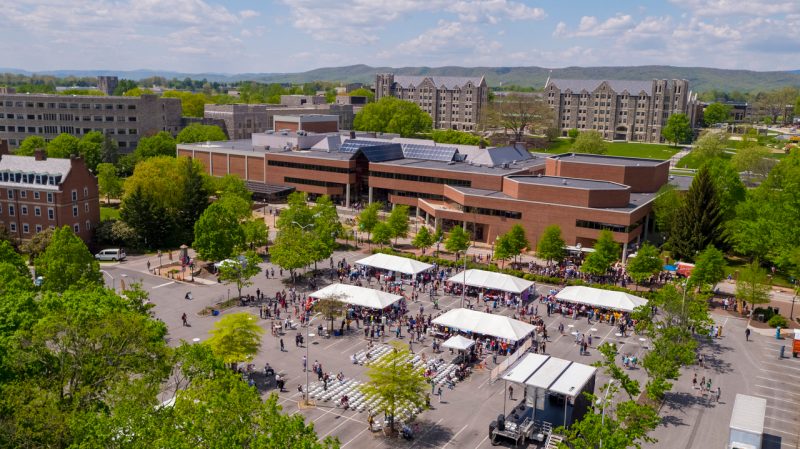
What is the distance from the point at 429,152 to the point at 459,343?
62.0 meters

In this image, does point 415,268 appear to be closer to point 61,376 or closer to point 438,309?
point 438,309

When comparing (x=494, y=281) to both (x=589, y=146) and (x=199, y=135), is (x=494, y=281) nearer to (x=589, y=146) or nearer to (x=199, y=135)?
(x=589, y=146)

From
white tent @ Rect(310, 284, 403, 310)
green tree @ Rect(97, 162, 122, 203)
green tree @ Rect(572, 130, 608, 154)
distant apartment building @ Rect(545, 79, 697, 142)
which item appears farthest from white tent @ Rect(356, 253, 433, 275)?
distant apartment building @ Rect(545, 79, 697, 142)

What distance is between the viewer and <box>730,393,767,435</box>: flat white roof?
32562mm

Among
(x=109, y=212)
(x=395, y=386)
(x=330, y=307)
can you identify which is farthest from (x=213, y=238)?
(x=109, y=212)

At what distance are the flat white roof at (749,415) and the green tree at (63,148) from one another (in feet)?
337

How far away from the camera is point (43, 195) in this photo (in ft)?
232

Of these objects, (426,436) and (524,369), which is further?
(524,369)

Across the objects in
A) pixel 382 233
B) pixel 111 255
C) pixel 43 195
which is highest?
pixel 43 195

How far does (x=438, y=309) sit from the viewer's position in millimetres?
55875

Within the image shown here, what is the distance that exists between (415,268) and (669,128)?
143 m

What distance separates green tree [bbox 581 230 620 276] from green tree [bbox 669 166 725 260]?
1050 centimetres

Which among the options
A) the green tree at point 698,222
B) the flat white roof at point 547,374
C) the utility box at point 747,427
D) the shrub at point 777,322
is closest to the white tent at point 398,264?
the flat white roof at point 547,374

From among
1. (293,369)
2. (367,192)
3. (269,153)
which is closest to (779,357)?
(293,369)
